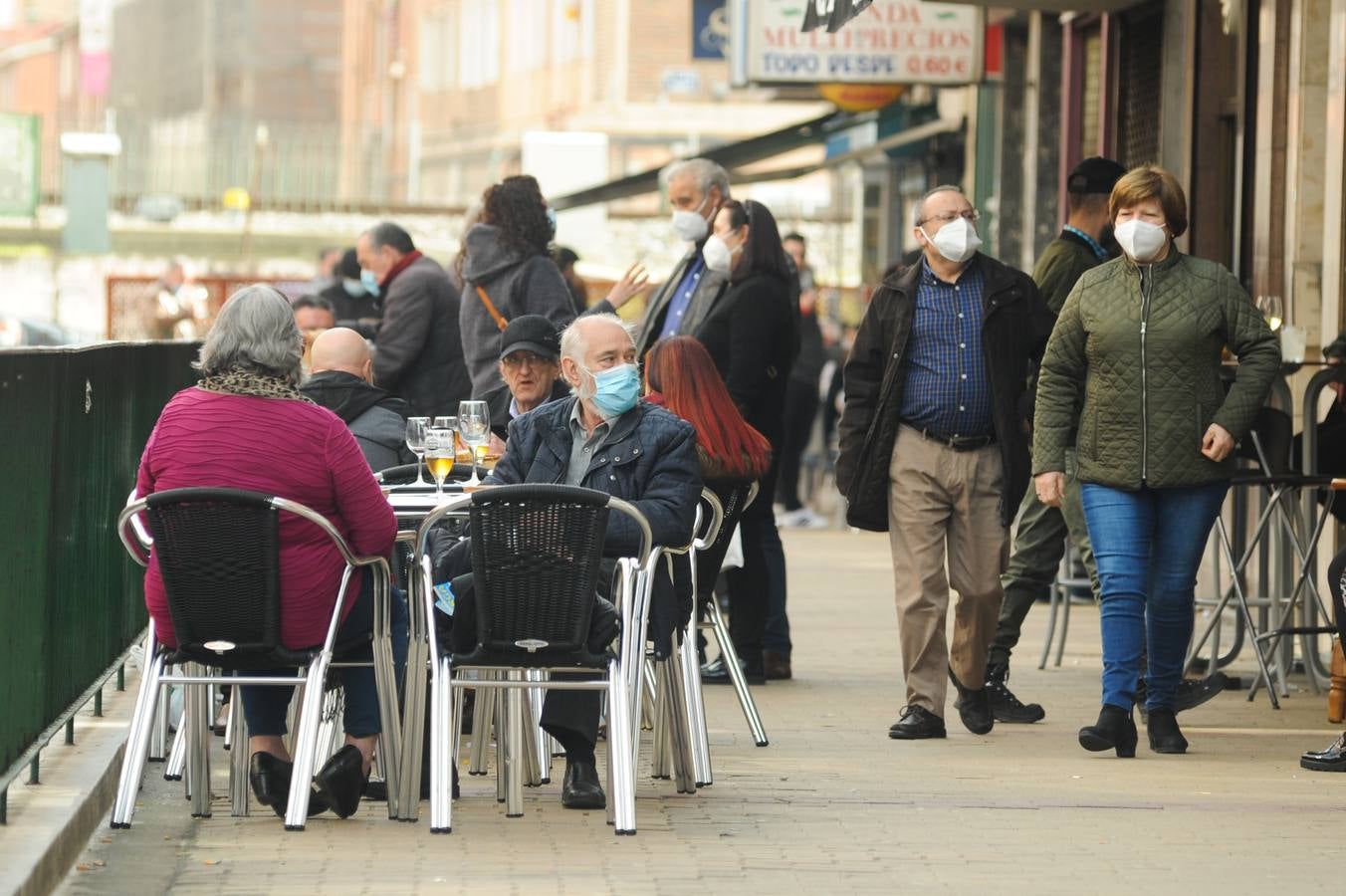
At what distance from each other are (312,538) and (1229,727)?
3.92 meters

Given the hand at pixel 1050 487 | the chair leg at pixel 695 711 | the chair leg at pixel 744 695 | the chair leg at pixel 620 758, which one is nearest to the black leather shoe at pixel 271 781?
the chair leg at pixel 620 758

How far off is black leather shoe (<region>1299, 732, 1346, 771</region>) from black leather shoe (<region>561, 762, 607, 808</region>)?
2.42 metres

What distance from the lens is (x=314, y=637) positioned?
740 centimetres

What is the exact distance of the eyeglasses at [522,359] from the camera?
932 centimetres

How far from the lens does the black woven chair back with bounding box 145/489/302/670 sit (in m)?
7.18

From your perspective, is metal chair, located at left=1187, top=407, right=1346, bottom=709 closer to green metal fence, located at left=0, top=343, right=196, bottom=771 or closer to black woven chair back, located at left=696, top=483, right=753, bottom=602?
black woven chair back, located at left=696, top=483, right=753, bottom=602

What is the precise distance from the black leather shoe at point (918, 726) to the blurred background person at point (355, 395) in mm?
1975

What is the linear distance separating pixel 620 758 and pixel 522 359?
7.73 ft

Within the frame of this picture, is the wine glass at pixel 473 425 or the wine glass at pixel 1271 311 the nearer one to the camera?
the wine glass at pixel 473 425

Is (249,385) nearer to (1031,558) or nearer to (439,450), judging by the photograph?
(439,450)

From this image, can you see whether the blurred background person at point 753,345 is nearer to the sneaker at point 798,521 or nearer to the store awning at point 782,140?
the sneaker at point 798,521

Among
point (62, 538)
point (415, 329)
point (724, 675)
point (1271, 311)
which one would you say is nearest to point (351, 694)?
point (62, 538)

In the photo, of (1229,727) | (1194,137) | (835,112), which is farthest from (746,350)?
(835,112)

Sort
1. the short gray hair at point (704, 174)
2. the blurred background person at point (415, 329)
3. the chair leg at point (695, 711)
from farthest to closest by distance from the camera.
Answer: the blurred background person at point (415, 329) < the short gray hair at point (704, 174) < the chair leg at point (695, 711)
